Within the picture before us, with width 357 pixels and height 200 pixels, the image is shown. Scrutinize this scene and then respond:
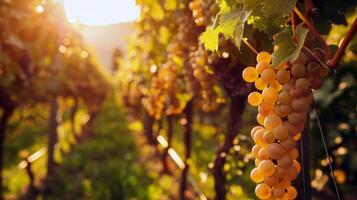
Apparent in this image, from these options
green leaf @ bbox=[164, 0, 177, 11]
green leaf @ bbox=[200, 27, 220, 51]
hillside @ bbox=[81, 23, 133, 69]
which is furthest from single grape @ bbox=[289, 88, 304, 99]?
hillside @ bbox=[81, 23, 133, 69]

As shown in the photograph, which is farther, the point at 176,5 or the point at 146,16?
the point at 146,16

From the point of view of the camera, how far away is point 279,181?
1.29m

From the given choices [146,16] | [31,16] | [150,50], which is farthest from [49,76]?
[146,16]

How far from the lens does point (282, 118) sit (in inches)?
51.1

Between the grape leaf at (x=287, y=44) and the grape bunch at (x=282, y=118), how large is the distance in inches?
1.4

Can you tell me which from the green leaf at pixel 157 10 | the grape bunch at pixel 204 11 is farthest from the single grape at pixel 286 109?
the green leaf at pixel 157 10

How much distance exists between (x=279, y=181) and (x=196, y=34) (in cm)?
164

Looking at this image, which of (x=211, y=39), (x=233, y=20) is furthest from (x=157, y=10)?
(x=233, y=20)

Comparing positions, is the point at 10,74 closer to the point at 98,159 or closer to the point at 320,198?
the point at 320,198

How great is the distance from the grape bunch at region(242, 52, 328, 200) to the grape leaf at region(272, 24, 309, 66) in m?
0.04

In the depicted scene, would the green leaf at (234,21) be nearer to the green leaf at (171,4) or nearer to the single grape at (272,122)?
the single grape at (272,122)

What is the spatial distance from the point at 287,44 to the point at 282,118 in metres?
0.20

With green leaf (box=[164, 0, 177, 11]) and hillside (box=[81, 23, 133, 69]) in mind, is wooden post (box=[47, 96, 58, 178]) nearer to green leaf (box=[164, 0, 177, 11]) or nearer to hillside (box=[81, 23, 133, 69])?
green leaf (box=[164, 0, 177, 11])

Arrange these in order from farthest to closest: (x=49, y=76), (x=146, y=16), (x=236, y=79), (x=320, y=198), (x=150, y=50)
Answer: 1. (x=49, y=76)
2. (x=320, y=198)
3. (x=150, y=50)
4. (x=146, y=16)
5. (x=236, y=79)
